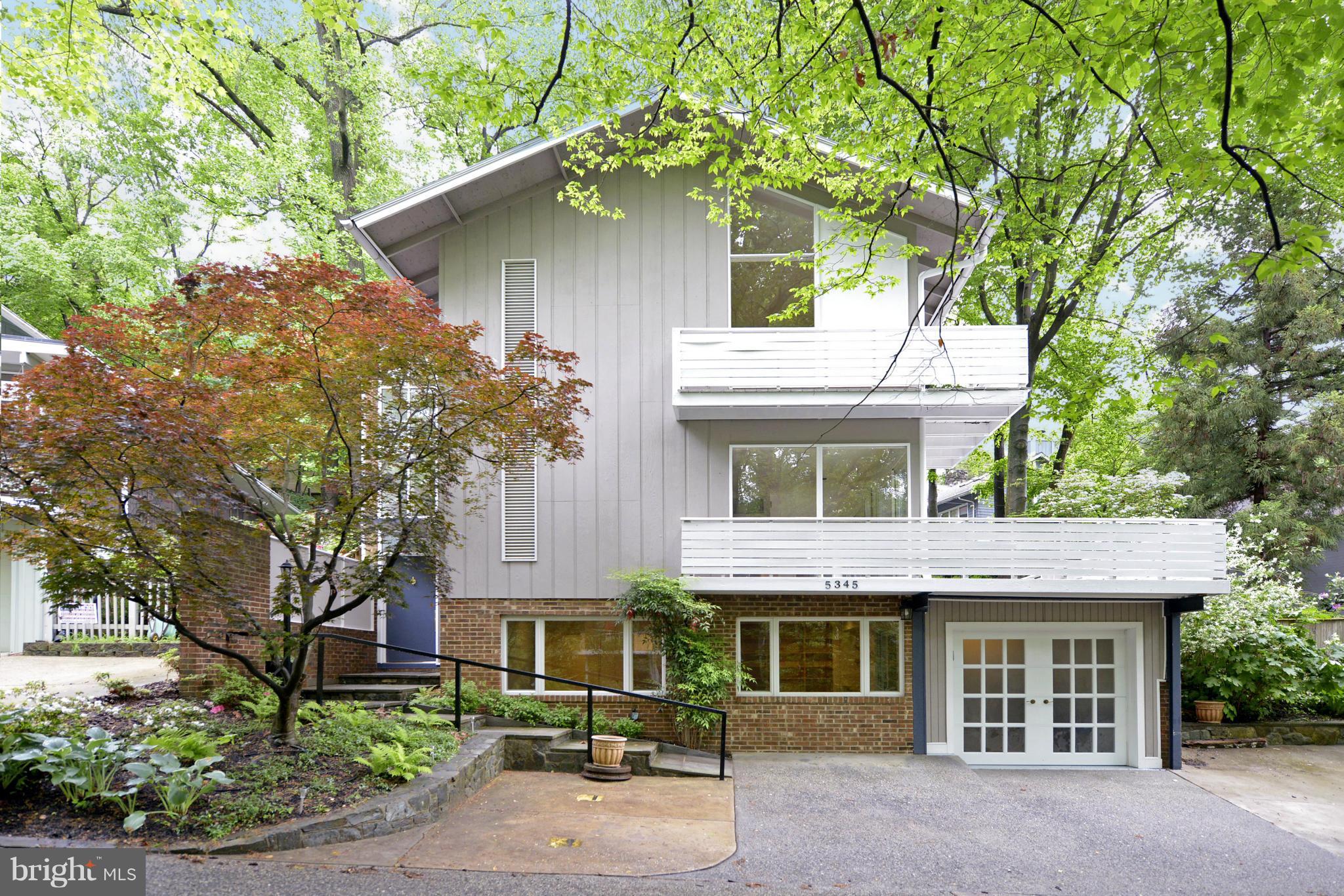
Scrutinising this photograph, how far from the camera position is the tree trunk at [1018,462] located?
17312 mm

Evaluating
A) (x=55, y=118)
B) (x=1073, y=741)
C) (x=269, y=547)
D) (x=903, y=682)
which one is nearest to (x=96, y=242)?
(x=55, y=118)

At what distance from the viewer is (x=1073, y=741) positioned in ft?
41.0

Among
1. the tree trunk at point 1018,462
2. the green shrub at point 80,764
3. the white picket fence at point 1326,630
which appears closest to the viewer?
the green shrub at point 80,764

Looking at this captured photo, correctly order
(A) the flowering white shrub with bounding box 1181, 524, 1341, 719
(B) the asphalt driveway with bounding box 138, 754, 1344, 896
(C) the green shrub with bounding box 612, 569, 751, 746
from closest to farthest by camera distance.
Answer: (B) the asphalt driveway with bounding box 138, 754, 1344, 896 < (C) the green shrub with bounding box 612, 569, 751, 746 < (A) the flowering white shrub with bounding box 1181, 524, 1341, 719

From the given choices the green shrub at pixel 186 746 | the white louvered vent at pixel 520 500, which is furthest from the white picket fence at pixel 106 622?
the green shrub at pixel 186 746

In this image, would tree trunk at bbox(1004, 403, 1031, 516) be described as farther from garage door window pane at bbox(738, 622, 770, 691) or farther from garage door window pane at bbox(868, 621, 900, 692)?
garage door window pane at bbox(738, 622, 770, 691)

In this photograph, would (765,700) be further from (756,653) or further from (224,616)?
(224,616)

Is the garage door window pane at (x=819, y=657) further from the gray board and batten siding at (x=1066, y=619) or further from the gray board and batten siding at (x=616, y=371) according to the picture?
the gray board and batten siding at (x=616, y=371)

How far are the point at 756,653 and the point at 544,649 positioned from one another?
2938 millimetres

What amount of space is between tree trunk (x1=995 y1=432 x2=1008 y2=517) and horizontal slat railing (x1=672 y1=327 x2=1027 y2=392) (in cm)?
871

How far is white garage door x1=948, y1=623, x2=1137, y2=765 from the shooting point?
12.4 m

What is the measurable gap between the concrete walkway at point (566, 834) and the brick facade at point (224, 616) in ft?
8.42

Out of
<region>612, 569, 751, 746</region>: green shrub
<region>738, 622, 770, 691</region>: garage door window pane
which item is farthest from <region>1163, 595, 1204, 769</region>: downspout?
<region>612, 569, 751, 746</region>: green shrub

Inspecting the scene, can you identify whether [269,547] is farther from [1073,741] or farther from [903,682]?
[1073,741]
